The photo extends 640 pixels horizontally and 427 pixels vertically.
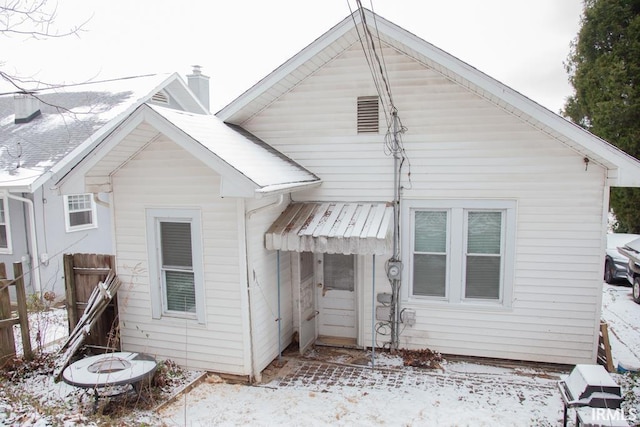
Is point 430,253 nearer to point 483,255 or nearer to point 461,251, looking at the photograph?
point 461,251

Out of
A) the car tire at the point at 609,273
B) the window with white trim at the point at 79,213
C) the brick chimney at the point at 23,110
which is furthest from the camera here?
the brick chimney at the point at 23,110

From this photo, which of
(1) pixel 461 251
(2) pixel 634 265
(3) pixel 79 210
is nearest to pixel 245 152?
(1) pixel 461 251

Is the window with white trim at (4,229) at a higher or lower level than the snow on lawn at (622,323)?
higher

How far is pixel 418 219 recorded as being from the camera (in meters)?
7.79

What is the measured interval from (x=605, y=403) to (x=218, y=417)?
173 inches

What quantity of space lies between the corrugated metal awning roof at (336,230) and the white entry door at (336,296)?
1.19m

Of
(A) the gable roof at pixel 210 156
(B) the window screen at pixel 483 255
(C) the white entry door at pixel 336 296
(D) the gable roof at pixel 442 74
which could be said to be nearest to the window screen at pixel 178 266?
(A) the gable roof at pixel 210 156

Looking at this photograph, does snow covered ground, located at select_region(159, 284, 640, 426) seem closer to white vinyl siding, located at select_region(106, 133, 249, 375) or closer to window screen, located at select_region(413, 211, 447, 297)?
white vinyl siding, located at select_region(106, 133, 249, 375)

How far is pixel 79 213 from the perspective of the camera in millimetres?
12773

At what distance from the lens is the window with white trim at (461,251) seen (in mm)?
7449

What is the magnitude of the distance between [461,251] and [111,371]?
564 centimetres

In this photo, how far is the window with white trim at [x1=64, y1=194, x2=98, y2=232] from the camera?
12289 millimetres

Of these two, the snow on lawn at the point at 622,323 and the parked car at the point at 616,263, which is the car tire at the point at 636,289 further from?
the parked car at the point at 616,263

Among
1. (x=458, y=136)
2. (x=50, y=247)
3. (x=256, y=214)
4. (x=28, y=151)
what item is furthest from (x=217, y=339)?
(x=28, y=151)
